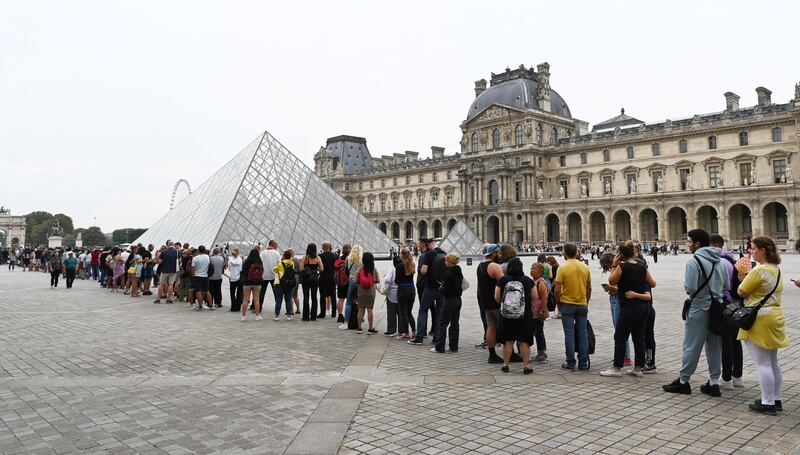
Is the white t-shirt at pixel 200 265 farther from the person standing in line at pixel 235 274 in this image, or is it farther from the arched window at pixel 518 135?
the arched window at pixel 518 135

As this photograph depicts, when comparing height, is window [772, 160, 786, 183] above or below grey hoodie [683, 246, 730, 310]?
above

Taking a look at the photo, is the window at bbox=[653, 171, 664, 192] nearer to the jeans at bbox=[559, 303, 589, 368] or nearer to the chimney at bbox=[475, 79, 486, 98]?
the chimney at bbox=[475, 79, 486, 98]

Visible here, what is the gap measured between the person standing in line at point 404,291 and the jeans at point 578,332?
2.54m

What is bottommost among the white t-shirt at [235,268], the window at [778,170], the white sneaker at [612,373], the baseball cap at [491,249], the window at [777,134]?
the white sneaker at [612,373]

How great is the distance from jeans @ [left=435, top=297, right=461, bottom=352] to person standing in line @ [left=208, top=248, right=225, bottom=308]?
6208mm

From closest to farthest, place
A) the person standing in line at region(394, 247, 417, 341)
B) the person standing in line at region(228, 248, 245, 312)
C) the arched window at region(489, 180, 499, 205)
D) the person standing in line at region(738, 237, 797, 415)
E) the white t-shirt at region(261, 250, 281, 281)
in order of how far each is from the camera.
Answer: the person standing in line at region(738, 237, 797, 415), the person standing in line at region(394, 247, 417, 341), the white t-shirt at region(261, 250, 281, 281), the person standing in line at region(228, 248, 245, 312), the arched window at region(489, 180, 499, 205)

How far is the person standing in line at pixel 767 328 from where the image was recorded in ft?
14.5

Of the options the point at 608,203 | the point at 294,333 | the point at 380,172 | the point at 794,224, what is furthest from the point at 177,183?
the point at 294,333

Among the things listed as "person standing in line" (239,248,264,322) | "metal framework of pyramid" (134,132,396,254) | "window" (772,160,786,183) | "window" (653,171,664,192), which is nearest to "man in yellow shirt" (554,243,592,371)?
"person standing in line" (239,248,264,322)

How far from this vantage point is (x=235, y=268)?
1093 cm

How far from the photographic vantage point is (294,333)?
27.8 ft

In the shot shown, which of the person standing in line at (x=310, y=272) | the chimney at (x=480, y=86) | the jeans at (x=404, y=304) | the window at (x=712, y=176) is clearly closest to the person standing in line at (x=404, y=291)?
the jeans at (x=404, y=304)

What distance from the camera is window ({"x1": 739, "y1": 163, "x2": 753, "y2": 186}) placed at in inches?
1756

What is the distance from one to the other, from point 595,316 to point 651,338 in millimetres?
4269
